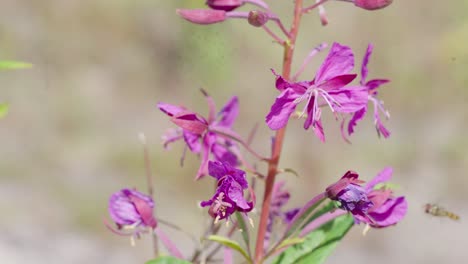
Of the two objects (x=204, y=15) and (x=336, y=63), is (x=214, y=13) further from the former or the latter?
(x=336, y=63)

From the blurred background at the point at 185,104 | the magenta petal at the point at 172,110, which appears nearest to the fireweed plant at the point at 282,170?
the magenta petal at the point at 172,110

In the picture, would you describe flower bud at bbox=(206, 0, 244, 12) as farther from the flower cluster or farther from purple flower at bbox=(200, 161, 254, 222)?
purple flower at bbox=(200, 161, 254, 222)

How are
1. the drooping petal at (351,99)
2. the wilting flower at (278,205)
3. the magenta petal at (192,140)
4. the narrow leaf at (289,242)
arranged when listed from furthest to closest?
1. the wilting flower at (278,205)
2. the magenta petal at (192,140)
3. the narrow leaf at (289,242)
4. the drooping petal at (351,99)

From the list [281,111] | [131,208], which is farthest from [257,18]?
[131,208]

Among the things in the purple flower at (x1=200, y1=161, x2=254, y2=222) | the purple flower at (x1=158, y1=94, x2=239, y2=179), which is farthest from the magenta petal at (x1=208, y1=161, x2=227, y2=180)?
the purple flower at (x1=158, y1=94, x2=239, y2=179)

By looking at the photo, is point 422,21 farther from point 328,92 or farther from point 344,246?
point 328,92

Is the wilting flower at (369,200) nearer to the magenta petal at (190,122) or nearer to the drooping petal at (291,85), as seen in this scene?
the drooping petal at (291,85)

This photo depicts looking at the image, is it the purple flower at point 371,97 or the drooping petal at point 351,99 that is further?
the purple flower at point 371,97
